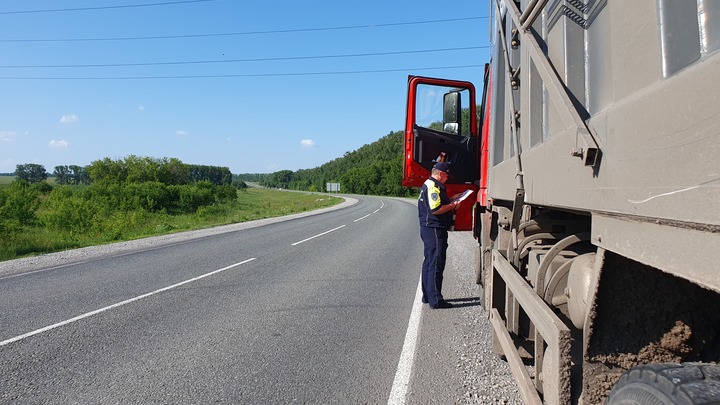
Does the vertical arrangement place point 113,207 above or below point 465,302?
below

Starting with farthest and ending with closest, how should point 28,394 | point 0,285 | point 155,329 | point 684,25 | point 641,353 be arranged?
1. point 0,285
2. point 155,329
3. point 28,394
4. point 641,353
5. point 684,25

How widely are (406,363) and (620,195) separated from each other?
3.17m

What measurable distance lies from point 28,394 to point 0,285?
17.9ft

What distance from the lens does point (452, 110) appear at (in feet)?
20.7

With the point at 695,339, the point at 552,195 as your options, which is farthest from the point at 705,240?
the point at 552,195

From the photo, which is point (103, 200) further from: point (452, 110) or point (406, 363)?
point (406, 363)

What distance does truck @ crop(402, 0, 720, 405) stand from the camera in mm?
1098

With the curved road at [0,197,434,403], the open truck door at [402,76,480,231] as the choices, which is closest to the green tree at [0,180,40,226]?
the curved road at [0,197,434,403]

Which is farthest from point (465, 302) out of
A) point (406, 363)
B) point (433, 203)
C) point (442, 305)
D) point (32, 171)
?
point (32, 171)

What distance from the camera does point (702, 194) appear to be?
3.42ft

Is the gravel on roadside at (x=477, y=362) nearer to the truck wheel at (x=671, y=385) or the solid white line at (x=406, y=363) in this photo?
the solid white line at (x=406, y=363)

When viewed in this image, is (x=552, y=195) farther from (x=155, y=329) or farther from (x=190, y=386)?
(x=155, y=329)

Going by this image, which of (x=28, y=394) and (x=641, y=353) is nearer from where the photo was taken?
(x=641, y=353)

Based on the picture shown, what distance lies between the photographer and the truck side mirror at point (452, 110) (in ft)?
20.2
